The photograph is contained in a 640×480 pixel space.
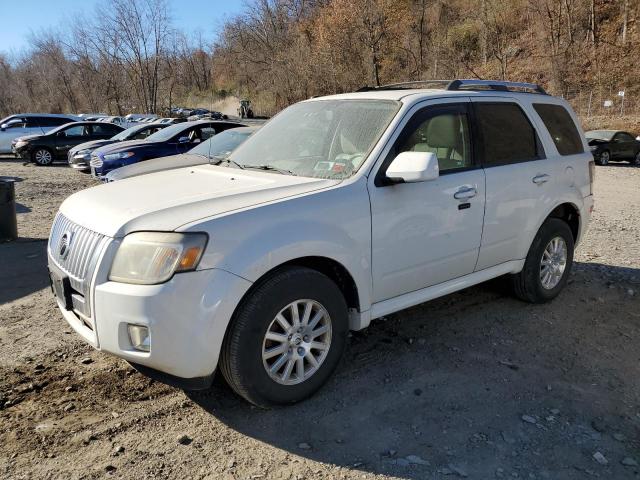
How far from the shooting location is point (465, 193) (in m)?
3.94

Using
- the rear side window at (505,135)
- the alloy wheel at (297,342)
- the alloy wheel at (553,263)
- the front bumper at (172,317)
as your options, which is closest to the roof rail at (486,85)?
the rear side window at (505,135)

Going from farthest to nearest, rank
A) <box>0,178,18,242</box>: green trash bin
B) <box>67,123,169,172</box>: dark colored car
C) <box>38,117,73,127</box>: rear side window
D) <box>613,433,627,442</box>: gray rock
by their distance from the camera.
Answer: <box>38,117,73,127</box>: rear side window < <box>67,123,169,172</box>: dark colored car < <box>0,178,18,242</box>: green trash bin < <box>613,433,627,442</box>: gray rock

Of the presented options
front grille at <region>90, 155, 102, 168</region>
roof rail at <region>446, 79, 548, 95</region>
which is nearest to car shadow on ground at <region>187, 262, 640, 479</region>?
roof rail at <region>446, 79, 548, 95</region>

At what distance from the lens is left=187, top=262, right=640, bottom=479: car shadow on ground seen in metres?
2.84

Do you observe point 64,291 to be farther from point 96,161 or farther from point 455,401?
point 96,161

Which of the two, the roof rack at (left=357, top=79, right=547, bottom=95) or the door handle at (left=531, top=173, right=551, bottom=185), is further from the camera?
the door handle at (left=531, top=173, right=551, bottom=185)

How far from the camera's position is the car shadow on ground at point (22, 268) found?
5.41m

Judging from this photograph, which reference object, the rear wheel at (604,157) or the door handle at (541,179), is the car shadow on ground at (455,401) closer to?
the door handle at (541,179)

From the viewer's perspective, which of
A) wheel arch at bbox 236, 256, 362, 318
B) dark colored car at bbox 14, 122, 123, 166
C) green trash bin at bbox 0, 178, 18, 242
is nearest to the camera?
wheel arch at bbox 236, 256, 362, 318

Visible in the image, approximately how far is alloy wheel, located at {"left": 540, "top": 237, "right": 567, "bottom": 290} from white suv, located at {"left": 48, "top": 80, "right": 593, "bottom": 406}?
0.28 ft

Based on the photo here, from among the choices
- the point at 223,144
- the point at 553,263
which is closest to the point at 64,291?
the point at 553,263

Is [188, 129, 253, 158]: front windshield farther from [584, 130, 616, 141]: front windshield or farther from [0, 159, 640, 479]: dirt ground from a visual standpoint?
[584, 130, 616, 141]: front windshield

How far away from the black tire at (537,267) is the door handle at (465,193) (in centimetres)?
112

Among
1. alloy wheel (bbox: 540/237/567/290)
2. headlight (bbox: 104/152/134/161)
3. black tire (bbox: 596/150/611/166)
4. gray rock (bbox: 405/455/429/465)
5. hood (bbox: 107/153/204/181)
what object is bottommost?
black tire (bbox: 596/150/611/166)
